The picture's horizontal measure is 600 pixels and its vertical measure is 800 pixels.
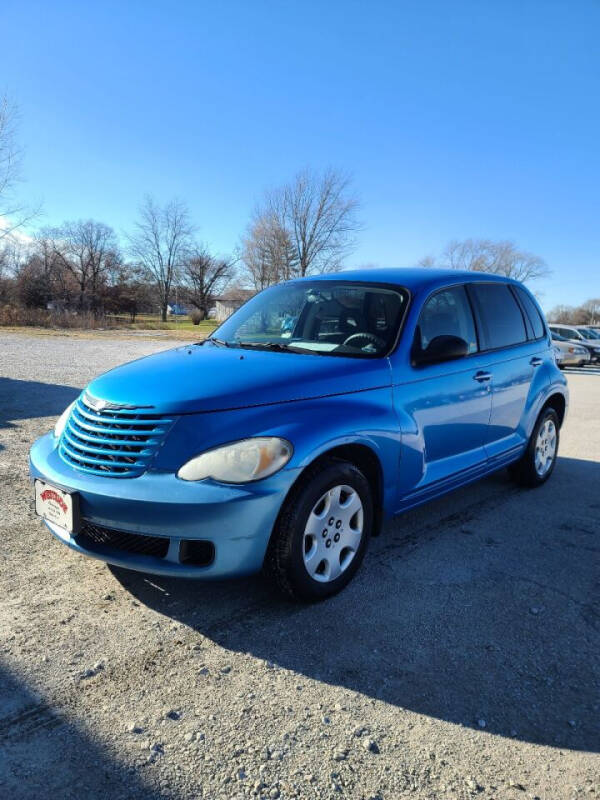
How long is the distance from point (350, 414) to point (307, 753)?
5.10 feet

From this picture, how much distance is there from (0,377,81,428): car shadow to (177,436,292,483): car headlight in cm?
511

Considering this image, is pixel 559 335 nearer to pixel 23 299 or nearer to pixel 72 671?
pixel 72 671

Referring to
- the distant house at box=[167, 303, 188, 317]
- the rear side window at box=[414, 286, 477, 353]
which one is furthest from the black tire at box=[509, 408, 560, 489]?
the distant house at box=[167, 303, 188, 317]

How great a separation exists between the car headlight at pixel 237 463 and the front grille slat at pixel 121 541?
13.6 inches

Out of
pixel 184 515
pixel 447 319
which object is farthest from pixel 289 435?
pixel 447 319

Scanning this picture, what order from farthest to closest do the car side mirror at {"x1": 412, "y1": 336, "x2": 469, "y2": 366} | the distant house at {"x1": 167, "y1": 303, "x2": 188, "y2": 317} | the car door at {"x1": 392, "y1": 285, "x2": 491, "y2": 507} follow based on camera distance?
the distant house at {"x1": 167, "y1": 303, "x2": 188, "y2": 317} < the car side mirror at {"x1": 412, "y1": 336, "x2": 469, "y2": 366} < the car door at {"x1": 392, "y1": 285, "x2": 491, "y2": 507}

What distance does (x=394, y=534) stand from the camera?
12.9ft

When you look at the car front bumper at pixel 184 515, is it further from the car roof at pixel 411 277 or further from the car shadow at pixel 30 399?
the car shadow at pixel 30 399

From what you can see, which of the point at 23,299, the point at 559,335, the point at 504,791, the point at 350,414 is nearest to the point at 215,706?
the point at 504,791

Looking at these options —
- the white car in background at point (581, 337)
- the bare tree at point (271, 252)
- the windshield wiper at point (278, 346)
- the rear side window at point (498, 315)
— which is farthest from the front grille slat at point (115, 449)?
the bare tree at point (271, 252)

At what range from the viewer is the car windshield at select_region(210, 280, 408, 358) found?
353cm

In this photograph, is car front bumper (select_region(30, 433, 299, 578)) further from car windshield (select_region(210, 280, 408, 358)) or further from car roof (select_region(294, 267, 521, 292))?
car roof (select_region(294, 267, 521, 292))

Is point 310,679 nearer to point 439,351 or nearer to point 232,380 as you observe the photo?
point 232,380

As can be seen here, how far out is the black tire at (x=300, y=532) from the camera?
267cm
